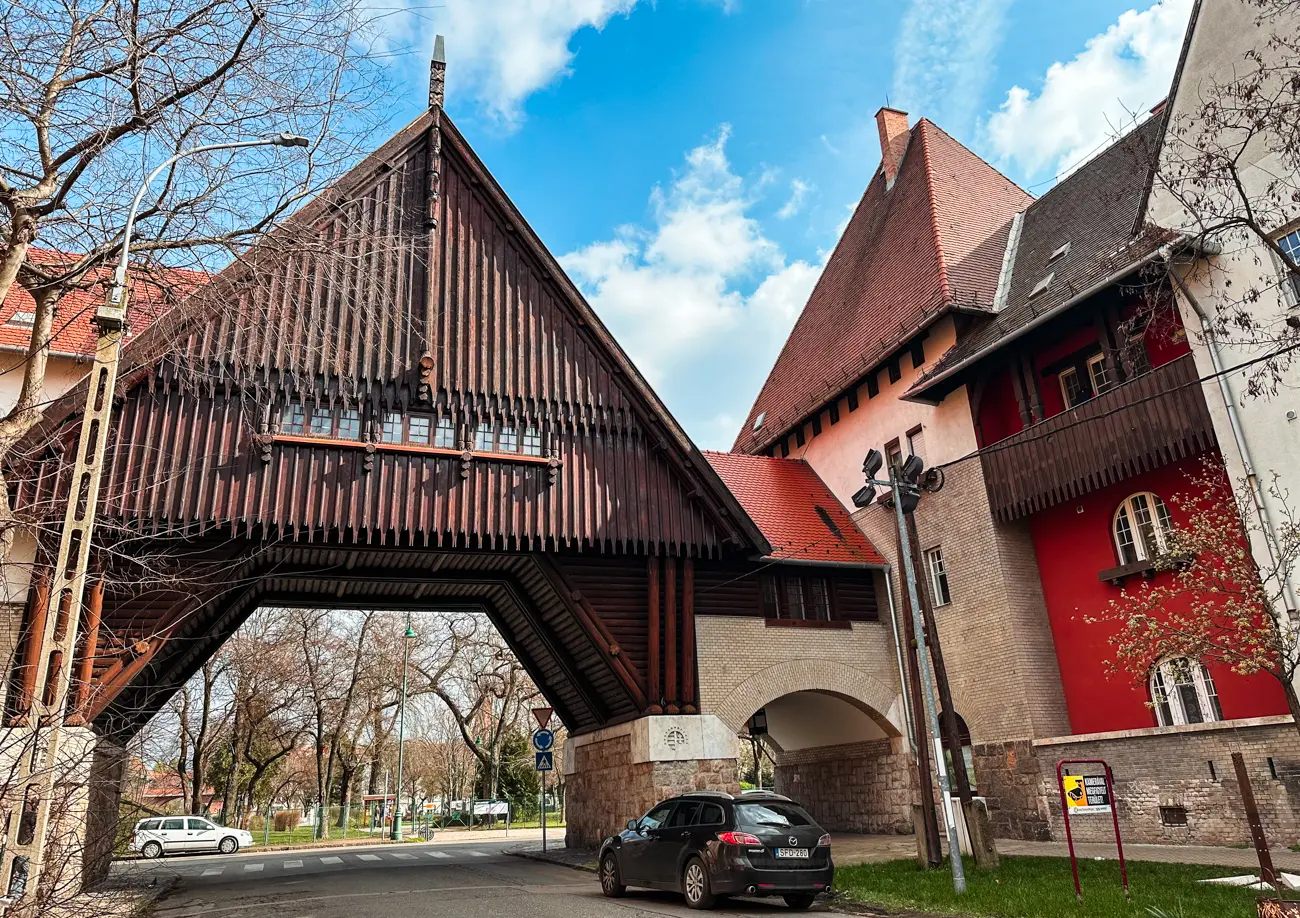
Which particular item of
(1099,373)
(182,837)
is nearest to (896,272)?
(1099,373)

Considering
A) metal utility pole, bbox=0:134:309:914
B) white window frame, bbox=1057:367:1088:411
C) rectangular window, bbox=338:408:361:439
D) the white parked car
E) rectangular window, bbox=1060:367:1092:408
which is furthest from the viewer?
the white parked car

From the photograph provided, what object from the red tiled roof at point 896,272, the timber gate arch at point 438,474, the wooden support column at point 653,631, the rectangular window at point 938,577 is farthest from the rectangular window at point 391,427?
the rectangular window at point 938,577

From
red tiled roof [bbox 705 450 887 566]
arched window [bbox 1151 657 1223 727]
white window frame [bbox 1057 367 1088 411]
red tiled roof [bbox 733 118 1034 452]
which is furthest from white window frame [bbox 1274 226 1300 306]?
red tiled roof [bbox 705 450 887 566]

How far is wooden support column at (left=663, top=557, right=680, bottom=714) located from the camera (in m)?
17.4

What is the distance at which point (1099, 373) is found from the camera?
688 inches

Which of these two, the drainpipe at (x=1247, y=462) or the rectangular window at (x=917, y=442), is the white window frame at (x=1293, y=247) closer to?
the drainpipe at (x=1247, y=462)

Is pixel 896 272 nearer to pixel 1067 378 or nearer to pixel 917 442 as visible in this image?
pixel 917 442

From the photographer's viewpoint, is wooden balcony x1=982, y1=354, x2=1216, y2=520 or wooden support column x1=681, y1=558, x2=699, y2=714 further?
wooden support column x1=681, y1=558, x2=699, y2=714

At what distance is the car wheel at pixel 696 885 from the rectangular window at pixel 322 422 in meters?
9.27

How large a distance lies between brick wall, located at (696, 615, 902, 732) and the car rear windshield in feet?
21.8

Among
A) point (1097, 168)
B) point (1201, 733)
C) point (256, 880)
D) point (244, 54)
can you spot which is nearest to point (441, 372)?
point (244, 54)

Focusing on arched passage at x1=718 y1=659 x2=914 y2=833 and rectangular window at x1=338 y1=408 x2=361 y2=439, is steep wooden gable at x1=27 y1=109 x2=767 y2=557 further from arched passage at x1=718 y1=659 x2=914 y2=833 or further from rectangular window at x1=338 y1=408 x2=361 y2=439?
arched passage at x1=718 y1=659 x2=914 y2=833

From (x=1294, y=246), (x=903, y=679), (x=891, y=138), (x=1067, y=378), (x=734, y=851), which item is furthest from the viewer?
(x=891, y=138)

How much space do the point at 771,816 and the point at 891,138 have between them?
22.9 m
